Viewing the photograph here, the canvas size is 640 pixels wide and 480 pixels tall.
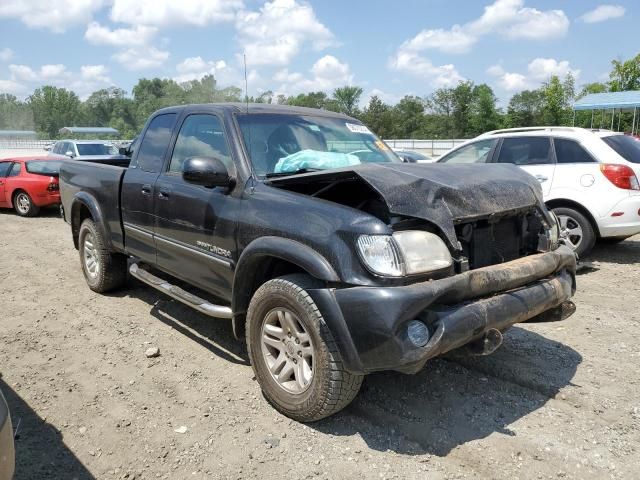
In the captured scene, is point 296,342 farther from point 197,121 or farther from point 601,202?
point 601,202

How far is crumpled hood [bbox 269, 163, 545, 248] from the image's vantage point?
9.84 feet

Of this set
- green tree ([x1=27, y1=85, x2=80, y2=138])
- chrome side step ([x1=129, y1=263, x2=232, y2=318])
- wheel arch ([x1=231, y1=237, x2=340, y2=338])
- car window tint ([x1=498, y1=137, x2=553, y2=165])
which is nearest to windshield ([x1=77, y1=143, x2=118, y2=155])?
chrome side step ([x1=129, y1=263, x2=232, y2=318])

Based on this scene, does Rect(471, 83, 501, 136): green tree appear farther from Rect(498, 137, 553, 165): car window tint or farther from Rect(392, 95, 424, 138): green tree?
Rect(498, 137, 553, 165): car window tint

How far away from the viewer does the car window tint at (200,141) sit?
408 centimetres

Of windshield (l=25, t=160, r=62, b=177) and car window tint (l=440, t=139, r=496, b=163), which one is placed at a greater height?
car window tint (l=440, t=139, r=496, b=163)

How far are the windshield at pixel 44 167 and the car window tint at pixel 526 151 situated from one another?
10114 mm

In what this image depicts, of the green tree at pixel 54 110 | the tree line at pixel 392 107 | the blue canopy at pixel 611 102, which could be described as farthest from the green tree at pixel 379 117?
the green tree at pixel 54 110

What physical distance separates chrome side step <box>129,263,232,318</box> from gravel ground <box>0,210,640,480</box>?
48cm

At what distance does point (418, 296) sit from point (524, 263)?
1.02 metres

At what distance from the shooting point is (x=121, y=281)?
5984mm

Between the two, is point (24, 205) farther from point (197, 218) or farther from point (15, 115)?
point (15, 115)

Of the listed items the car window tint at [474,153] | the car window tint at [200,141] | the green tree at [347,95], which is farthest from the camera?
the green tree at [347,95]

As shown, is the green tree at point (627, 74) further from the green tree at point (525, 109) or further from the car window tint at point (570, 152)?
the car window tint at point (570, 152)

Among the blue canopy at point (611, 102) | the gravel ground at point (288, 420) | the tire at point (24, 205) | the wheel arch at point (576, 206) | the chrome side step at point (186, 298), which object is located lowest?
the gravel ground at point (288, 420)
